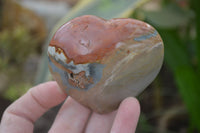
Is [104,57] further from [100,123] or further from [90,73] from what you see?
[100,123]

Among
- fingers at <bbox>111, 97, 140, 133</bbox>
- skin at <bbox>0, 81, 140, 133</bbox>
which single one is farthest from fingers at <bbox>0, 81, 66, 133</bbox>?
fingers at <bbox>111, 97, 140, 133</bbox>

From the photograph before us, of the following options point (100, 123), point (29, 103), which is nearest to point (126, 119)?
point (100, 123)

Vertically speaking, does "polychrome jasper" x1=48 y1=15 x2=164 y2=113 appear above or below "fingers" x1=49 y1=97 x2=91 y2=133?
above

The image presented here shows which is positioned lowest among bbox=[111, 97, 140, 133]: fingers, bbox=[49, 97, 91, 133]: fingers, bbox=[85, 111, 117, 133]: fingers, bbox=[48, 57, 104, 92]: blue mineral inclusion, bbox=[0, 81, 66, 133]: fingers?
bbox=[85, 111, 117, 133]: fingers

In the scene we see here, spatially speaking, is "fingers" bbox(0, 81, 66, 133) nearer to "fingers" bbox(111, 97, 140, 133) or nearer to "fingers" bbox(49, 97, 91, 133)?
"fingers" bbox(49, 97, 91, 133)

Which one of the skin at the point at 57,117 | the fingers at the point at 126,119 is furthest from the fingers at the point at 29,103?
the fingers at the point at 126,119

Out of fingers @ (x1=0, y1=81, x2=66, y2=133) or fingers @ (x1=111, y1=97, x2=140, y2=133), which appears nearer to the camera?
fingers @ (x1=111, y1=97, x2=140, y2=133)

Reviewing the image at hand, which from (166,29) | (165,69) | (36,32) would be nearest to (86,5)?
(166,29)
